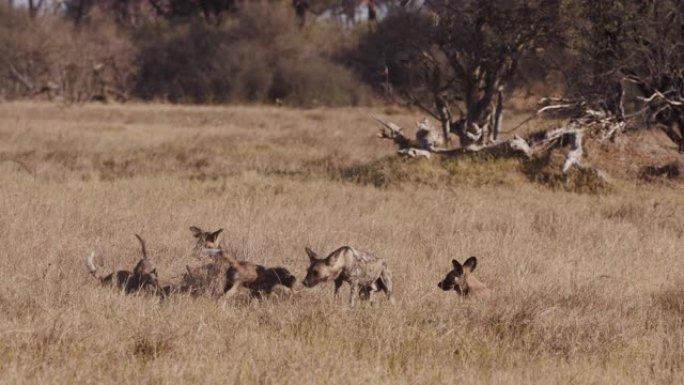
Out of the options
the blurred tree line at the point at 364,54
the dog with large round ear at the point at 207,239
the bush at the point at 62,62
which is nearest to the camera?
the dog with large round ear at the point at 207,239

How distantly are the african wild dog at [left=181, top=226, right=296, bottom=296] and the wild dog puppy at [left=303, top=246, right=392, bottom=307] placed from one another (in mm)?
307

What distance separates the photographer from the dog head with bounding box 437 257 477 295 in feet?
22.5

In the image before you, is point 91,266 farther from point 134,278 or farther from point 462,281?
point 462,281

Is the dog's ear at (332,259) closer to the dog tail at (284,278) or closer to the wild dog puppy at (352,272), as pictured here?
the wild dog puppy at (352,272)

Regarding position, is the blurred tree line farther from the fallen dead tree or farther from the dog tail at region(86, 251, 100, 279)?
the dog tail at region(86, 251, 100, 279)

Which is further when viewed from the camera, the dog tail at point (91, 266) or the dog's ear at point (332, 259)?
the dog tail at point (91, 266)

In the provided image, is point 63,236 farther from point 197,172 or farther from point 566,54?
point 566,54

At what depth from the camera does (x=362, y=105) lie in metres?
37.2

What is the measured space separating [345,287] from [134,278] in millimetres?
1445

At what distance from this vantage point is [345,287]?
701 cm

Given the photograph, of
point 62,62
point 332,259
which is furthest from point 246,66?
point 332,259

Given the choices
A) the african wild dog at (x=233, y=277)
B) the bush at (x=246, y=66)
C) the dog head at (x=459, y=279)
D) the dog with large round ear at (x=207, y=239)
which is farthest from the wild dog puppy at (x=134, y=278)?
the bush at (x=246, y=66)

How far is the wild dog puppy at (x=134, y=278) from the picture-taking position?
22.3 feet

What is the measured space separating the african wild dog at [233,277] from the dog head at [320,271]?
412 millimetres
